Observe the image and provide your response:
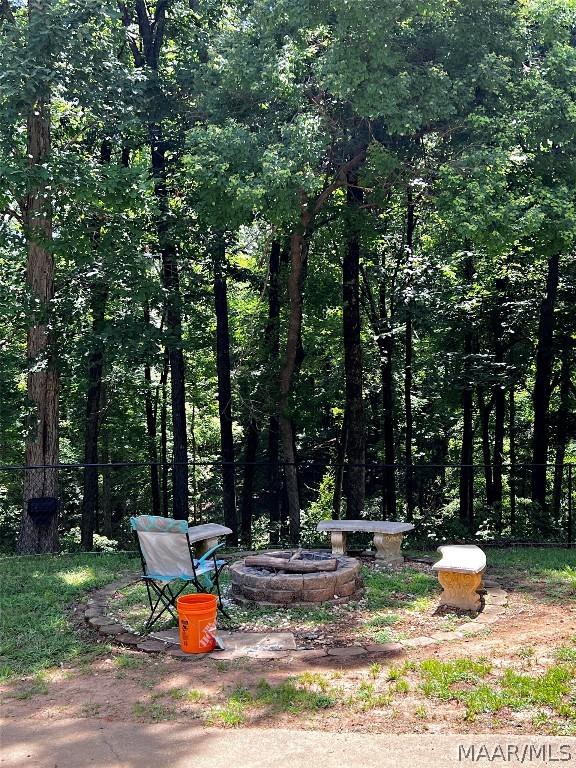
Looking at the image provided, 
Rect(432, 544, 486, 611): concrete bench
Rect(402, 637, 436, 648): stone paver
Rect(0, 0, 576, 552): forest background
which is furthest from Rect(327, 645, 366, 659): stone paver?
Rect(0, 0, 576, 552): forest background

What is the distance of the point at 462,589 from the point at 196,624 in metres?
2.40

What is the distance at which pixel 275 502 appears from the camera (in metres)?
16.8

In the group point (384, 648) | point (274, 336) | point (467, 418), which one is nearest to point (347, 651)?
point (384, 648)

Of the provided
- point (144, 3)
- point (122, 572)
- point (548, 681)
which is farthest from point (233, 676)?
point (144, 3)

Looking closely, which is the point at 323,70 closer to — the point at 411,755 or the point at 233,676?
the point at 233,676

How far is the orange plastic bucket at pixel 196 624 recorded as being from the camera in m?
5.20

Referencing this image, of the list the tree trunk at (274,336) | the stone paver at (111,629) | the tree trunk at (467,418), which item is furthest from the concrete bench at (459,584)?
the tree trunk at (467,418)

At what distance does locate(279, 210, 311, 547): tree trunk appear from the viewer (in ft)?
36.6

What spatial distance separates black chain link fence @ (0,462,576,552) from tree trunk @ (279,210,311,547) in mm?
359

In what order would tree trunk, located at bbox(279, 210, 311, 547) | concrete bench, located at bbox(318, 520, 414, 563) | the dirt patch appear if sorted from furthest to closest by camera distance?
tree trunk, located at bbox(279, 210, 311, 547), concrete bench, located at bbox(318, 520, 414, 563), the dirt patch

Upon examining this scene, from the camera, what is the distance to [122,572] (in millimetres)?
8148

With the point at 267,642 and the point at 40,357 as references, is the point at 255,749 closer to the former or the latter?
the point at 267,642

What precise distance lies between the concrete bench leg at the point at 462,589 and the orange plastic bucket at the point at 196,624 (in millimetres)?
2160

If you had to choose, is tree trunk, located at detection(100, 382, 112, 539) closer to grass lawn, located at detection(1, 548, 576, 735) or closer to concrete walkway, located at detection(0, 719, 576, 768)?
grass lawn, located at detection(1, 548, 576, 735)
